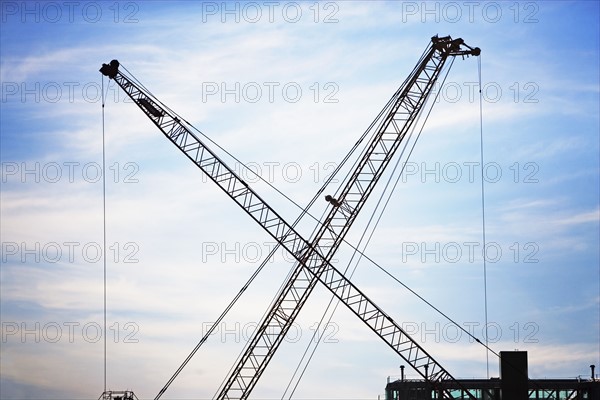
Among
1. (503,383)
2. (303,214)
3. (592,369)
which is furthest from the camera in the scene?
(592,369)

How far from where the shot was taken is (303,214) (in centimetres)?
10219

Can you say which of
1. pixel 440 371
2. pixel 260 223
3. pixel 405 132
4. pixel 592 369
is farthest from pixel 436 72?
pixel 592 369

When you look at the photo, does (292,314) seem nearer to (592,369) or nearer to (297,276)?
(297,276)

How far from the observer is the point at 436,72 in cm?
10569

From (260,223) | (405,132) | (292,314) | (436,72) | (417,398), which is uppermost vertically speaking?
(436,72)

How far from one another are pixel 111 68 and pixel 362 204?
32112 millimetres

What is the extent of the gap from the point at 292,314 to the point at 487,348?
21868 millimetres

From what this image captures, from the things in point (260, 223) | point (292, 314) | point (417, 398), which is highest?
point (260, 223)

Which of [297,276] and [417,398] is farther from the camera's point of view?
[417,398]

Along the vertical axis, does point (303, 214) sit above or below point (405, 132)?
below

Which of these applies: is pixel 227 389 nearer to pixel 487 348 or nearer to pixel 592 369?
pixel 487 348

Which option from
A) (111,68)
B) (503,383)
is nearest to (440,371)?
(503,383)

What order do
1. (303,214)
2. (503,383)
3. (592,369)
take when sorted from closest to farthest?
(503,383) → (303,214) → (592,369)

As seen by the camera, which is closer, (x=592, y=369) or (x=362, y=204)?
(x=362, y=204)
